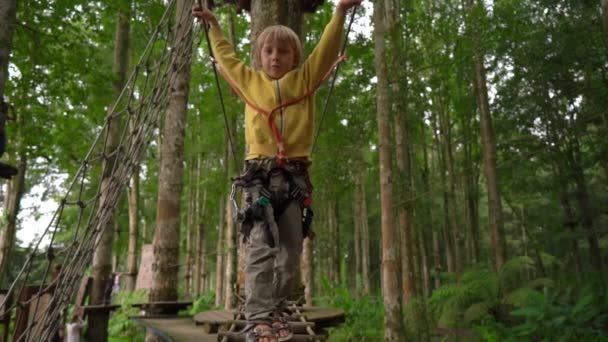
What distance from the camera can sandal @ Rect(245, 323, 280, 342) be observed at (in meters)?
1.93

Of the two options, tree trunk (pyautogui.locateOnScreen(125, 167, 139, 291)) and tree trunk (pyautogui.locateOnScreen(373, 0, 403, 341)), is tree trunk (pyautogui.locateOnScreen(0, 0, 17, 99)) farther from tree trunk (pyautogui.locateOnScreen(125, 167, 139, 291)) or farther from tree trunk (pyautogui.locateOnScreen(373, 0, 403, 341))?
tree trunk (pyautogui.locateOnScreen(125, 167, 139, 291))

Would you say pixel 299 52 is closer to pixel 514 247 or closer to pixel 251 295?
pixel 251 295

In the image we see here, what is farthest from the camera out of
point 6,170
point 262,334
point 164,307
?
point 164,307

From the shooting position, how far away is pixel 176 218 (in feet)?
22.2

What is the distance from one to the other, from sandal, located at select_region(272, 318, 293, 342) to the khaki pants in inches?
2.2

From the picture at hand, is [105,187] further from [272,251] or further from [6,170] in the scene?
[272,251]

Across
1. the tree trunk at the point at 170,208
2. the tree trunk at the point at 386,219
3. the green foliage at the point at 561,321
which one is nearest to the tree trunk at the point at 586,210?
the green foliage at the point at 561,321

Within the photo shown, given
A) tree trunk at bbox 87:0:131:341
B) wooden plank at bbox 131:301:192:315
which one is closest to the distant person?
tree trunk at bbox 87:0:131:341

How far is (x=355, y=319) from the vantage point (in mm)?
10633

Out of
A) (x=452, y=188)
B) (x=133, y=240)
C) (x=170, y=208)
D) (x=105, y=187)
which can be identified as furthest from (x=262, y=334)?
(x=452, y=188)

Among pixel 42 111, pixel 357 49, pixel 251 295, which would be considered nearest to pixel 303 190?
pixel 251 295

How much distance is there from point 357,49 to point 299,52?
8904 mm

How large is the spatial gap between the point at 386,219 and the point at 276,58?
226 inches

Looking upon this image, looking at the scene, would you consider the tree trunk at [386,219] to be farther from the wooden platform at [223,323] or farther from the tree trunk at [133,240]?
the tree trunk at [133,240]
